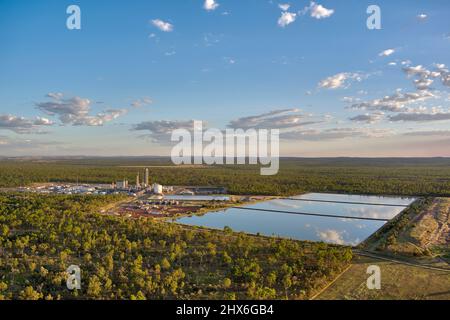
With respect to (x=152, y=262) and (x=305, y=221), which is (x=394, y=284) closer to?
(x=152, y=262)

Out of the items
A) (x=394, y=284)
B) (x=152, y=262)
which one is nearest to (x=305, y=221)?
(x=394, y=284)

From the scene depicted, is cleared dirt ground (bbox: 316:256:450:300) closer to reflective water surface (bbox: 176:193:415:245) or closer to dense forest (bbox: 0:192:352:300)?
dense forest (bbox: 0:192:352:300)

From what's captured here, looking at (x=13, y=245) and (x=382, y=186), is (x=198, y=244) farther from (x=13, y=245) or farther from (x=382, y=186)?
(x=382, y=186)

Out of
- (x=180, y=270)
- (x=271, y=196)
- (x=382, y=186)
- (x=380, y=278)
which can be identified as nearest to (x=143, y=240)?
(x=180, y=270)

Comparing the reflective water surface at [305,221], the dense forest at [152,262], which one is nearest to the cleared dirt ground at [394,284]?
the dense forest at [152,262]

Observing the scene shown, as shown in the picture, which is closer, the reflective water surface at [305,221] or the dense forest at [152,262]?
the dense forest at [152,262]

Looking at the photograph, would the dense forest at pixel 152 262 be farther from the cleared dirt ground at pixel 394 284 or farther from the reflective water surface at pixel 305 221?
the reflective water surface at pixel 305 221
